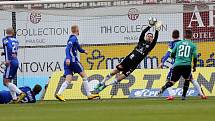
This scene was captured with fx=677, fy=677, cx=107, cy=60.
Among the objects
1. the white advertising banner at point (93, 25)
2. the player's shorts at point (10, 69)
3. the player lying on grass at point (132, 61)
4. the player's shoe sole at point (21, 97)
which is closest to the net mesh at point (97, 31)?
the white advertising banner at point (93, 25)

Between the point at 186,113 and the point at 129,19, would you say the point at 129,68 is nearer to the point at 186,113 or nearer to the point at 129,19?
the point at 129,19

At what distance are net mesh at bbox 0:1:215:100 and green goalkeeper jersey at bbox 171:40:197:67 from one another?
3783 mm

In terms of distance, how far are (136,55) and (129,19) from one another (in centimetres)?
427

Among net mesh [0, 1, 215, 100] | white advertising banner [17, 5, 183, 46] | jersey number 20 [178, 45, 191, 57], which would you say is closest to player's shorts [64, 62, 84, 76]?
jersey number 20 [178, 45, 191, 57]

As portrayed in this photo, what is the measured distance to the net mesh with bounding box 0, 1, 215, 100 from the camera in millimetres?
20562

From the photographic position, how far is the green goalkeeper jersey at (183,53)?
15969 millimetres

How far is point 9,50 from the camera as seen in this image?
648 inches

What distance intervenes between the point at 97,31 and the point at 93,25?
0.95 feet

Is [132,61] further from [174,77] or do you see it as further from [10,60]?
[10,60]

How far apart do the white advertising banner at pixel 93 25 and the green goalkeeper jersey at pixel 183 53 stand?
4.99 meters

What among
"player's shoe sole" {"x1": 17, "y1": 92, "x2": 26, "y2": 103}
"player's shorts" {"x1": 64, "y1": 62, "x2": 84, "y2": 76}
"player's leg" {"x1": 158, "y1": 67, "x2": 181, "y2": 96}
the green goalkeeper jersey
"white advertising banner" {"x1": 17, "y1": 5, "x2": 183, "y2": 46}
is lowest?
"player's shoe sole" {"x1": 17, "y1": 92, "x2": 26, "y2": 103}

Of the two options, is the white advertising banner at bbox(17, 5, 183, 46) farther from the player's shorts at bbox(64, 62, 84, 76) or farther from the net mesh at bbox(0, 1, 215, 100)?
the player's shorts at bbox(64, 62, 84, 76)

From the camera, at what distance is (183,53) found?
1595 cm

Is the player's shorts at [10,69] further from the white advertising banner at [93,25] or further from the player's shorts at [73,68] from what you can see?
the white advertising banner at [93,25]
